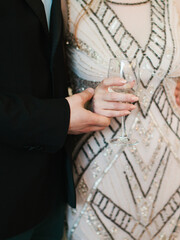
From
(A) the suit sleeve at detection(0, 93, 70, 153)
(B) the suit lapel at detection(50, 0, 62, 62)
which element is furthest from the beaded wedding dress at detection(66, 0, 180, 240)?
(A) the suit sleeve at detection(0, 93, 70, 153)

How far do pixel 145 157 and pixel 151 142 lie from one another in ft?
0.17

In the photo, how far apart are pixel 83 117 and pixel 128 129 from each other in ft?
0.67

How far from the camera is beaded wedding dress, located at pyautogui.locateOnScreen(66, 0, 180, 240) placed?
1037 mm

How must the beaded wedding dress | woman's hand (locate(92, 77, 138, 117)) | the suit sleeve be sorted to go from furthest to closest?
the beaded wedding dress → woman's hand (locate(92, 77, 138, 117)) → the suit sleeve

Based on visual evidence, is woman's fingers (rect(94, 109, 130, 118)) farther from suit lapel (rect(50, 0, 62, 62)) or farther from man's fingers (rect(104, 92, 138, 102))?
suit lapel (rect(50, 0, 62, 62))

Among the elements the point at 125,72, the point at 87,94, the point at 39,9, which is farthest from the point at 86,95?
the point at 39,9

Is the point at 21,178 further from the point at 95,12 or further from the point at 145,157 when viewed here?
the point at 95,12

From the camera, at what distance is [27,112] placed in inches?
32.0

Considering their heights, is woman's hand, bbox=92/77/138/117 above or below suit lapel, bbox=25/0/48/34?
below

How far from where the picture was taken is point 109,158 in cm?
105

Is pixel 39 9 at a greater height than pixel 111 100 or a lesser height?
greater

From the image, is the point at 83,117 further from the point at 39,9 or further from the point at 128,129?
the point at 39,9

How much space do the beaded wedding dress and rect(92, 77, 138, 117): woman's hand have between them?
0.32 feet

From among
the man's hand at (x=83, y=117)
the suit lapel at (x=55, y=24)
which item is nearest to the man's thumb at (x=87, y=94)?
the man's hand at (x=83, y=117)
